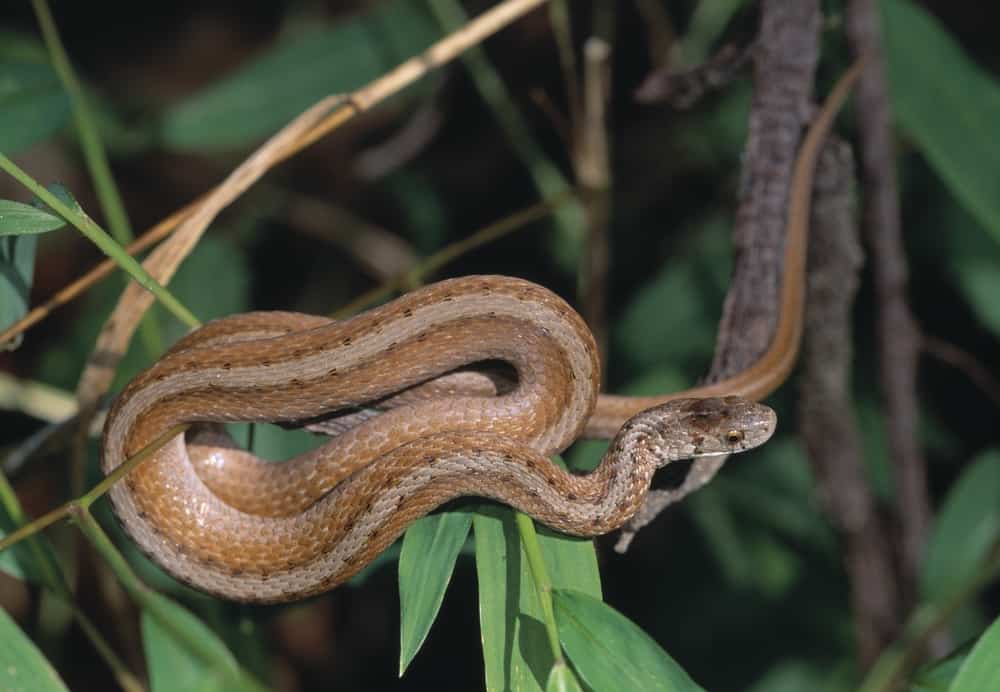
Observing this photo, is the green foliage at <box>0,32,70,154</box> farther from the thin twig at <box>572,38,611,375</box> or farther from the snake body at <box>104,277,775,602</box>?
the thin twig at <box>572,38,611,375</box>

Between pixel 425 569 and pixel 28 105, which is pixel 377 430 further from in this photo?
pixel 28 105

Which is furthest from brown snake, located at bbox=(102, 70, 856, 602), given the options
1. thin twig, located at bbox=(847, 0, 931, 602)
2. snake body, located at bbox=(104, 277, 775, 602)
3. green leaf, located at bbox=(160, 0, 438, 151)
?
green leaf, located at bbox=(160, 0, 438, 151)

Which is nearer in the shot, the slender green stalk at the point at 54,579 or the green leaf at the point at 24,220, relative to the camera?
the green leaf at the point at 24,220

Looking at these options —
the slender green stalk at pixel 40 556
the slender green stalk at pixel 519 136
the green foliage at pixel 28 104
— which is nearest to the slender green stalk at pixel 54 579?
the slender green stalk at pixel 40 556

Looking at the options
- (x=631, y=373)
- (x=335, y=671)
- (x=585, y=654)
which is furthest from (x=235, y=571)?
(x=335, y=671)

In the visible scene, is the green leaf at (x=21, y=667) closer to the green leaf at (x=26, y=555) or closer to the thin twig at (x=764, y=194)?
the green leaf at (x=26, y=555)

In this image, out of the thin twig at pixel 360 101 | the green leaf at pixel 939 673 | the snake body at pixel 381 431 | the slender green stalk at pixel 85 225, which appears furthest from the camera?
the thin twig at pixel 360 101
